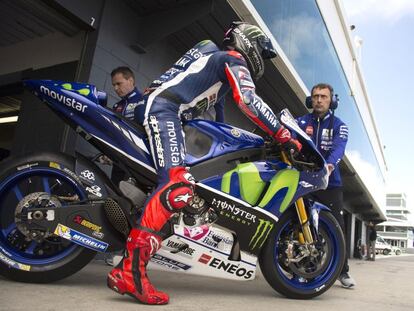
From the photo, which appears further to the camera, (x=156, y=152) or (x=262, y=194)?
(x=262, y=194)

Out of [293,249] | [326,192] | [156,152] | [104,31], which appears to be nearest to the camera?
[156,152]

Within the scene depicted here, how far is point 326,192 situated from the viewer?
3.98 metres

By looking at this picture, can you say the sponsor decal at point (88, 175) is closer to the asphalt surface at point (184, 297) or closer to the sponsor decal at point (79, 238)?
the sponsor decal at point (79, 238)

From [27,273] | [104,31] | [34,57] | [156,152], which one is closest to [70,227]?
[27,273]

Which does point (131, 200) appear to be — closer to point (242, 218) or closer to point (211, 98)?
point (242, 218)

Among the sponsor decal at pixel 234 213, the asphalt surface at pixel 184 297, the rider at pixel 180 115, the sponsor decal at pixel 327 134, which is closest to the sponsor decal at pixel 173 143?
the rider at pixel 180 115

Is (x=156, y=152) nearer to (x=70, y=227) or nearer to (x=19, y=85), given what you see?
(x=70, y=227)

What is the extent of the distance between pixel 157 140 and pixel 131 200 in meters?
0.40

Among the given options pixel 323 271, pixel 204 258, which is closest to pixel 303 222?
pixel 323 271

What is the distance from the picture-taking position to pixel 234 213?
8.28ft

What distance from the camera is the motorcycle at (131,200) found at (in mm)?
2332

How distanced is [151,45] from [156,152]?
364 cm

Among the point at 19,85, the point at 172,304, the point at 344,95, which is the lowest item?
the point at 172,304

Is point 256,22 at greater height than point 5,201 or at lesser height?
greater
